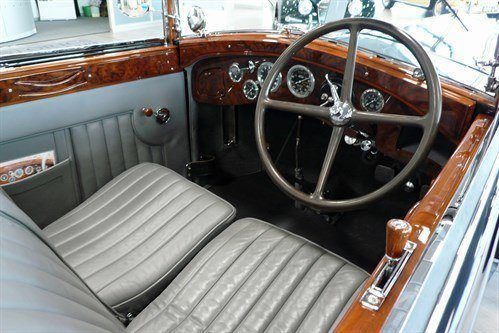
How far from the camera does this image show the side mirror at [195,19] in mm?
1765

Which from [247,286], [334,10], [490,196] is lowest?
[247,286]

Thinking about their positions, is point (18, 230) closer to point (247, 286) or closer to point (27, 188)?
point (247, 286)

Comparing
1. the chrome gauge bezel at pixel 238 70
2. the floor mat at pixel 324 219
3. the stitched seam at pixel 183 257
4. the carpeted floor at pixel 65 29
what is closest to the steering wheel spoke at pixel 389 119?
the stitched seam at pixel 183 257

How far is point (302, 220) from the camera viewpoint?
2023mm

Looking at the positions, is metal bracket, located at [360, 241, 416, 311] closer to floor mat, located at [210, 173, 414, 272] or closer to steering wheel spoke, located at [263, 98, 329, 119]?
steering wheel spoke, located at [263, 98, 329, 119]

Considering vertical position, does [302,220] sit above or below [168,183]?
below

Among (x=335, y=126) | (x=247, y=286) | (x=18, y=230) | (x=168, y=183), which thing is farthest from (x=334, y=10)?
(x=18, y=230)

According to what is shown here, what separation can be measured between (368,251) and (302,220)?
1.17 feet

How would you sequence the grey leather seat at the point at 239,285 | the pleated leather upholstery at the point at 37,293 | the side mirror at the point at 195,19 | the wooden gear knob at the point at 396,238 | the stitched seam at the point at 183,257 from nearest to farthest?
1. the pleated leather upholstery at the point at 37,293
2. the wooden gear knob at the point at 396,238
3. the grey leather seat at the point at 239,285
4. the stitched seam at the point at 183,257
5. the side mirror at the point at 195,19

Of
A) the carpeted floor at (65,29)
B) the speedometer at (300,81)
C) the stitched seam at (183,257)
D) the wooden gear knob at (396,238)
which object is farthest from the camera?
the carpeted floor at (65,29)

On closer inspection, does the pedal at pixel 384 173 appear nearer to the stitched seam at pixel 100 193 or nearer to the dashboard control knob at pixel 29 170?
the stitched seam at pixel 100 193

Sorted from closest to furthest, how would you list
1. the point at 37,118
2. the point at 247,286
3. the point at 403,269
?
the point at 403,269
the point at 247,286
the point at 37,118

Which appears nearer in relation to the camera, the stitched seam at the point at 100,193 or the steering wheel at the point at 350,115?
the steering wheel at the point at 350,115

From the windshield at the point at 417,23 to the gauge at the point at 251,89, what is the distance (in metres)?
0.28
